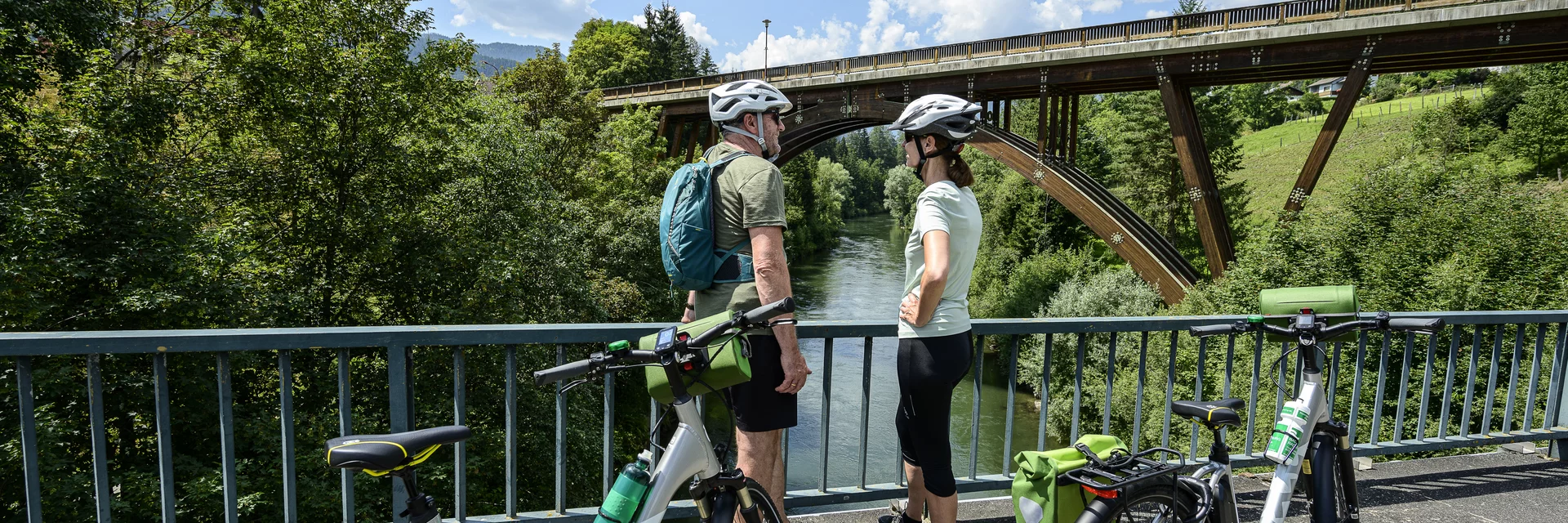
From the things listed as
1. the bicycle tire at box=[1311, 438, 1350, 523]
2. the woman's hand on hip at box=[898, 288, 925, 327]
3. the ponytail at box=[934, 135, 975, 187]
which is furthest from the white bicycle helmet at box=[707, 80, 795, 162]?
the bicycle tire at box=[1311, 438, 1350, 523]

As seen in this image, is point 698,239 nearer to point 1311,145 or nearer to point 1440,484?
point 1440,484

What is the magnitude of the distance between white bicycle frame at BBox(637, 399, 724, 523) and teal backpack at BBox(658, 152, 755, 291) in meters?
0.46

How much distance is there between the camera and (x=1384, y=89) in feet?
190

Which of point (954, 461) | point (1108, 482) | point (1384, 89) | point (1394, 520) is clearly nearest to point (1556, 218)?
point (954, 461)

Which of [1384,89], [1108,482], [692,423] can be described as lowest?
[1108,482]

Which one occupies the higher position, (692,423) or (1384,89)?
(1384,89)

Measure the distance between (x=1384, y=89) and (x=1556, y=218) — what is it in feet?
157

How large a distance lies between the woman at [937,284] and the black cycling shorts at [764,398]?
1.17 ft

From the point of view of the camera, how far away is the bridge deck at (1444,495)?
3.65 m

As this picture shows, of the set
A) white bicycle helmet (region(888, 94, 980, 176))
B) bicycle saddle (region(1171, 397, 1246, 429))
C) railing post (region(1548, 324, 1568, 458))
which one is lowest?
railing post (region(1548, 324, 1568, 458))

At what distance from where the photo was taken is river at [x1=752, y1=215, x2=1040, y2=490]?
18.0 metres

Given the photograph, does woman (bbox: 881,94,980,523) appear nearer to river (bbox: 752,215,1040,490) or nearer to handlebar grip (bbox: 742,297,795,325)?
handlebar grip (bbox: 742,297,795,325)

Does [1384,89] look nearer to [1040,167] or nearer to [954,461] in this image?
[1040,167]

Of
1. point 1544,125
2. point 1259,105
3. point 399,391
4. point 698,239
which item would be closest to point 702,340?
point 698,239
